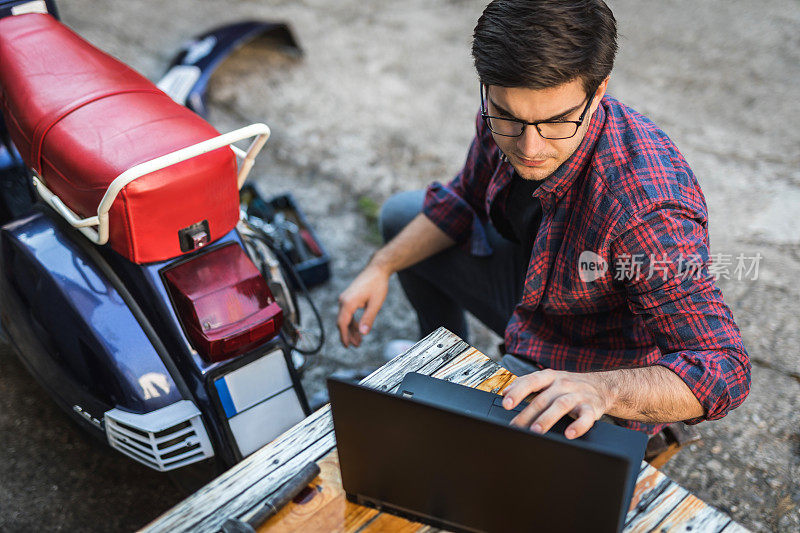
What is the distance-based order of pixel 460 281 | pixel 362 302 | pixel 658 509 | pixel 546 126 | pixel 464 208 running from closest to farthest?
1. pixel 658 509
2. pixel 546 126
3. pixel 362 302
4. pixel 464 208
5. pixel 460 281

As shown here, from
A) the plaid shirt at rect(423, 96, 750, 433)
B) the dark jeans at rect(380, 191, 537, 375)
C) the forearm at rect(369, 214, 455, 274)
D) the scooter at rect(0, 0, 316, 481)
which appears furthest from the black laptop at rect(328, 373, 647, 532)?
the forearm at rect(369, 214, 455, 274)

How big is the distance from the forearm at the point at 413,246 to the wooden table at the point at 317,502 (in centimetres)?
59

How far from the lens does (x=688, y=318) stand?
1.30 metres

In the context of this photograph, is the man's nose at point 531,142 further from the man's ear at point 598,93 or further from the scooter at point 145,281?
the scooter at point 145,281

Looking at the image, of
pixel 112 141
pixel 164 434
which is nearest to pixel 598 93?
pixel 112 141

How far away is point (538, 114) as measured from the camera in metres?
1.33

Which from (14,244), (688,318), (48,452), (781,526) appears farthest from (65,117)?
(781,526)

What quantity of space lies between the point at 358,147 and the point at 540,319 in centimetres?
202

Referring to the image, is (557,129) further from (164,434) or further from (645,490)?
(164,434)

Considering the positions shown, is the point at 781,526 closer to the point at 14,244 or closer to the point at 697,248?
the point at 697,248

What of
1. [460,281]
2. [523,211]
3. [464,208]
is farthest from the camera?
[460,281]

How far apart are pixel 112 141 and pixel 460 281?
1.09 meters

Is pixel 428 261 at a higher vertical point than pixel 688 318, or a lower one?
lower

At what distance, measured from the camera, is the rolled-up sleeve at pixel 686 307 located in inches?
49.5
